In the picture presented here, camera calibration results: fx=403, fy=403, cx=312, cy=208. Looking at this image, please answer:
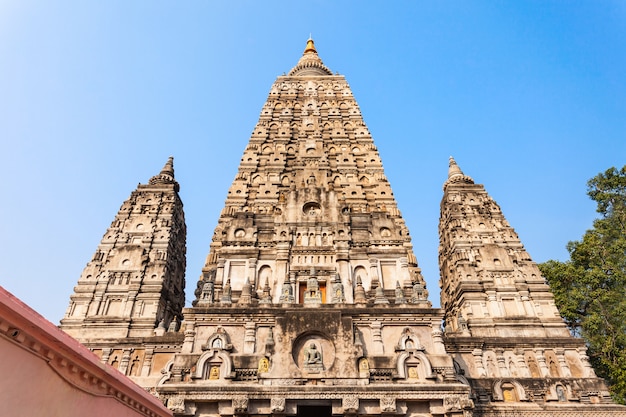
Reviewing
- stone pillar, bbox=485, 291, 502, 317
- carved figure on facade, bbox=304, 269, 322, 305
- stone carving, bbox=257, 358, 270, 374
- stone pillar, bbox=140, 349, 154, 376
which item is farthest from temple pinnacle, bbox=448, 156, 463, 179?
stone pillar, bbox=140, 349, 154, 376

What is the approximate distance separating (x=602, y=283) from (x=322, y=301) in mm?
18571

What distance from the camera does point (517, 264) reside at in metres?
26.1

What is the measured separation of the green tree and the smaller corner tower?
946 inches

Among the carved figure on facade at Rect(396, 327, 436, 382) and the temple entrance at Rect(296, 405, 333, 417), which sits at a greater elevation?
the carved figure on facade at Rect(396, 327, 436, 382)

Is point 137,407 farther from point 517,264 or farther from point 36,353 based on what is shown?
point 517,264

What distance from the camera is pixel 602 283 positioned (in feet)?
80.5

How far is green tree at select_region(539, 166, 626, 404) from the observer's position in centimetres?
2262

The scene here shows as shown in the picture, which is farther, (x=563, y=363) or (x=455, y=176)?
(x=455, y=176)

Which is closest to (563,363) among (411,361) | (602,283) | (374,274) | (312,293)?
(602,283)

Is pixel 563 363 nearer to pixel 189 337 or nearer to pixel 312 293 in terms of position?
pixel 312 293

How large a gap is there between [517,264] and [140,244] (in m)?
25.3

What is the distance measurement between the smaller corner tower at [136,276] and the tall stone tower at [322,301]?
0.09m

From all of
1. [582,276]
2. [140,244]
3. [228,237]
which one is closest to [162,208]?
[140,244]

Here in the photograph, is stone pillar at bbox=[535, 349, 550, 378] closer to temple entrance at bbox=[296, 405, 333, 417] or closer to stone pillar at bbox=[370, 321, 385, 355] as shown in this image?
stone pillar at bbox=[370, 321, 385, 355]
